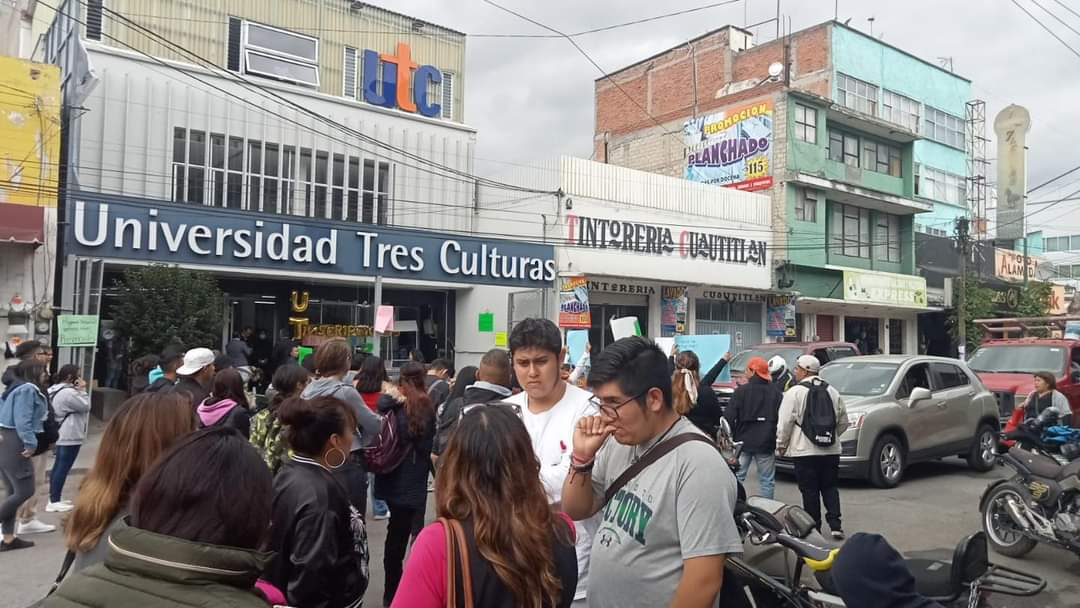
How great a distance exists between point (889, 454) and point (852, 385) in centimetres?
112

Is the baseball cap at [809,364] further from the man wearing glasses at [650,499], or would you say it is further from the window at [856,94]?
the window at [856,94]

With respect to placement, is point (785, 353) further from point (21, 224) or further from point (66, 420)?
point (21, 224)

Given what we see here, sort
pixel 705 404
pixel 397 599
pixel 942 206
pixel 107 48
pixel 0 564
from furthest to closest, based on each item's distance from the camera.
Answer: pixel 942 206 < pixel 107 48 < pixel 705 404 < pixel 0 564 < pixel 397 599

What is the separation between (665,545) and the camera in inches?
99.3

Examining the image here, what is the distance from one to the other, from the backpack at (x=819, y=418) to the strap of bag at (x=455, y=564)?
6.00 metres

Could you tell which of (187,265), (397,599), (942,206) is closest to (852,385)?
(397,599)

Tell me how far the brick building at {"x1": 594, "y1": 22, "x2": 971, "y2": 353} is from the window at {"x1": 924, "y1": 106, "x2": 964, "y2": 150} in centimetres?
10

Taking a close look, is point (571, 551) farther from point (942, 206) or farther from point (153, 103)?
point (942, 206)

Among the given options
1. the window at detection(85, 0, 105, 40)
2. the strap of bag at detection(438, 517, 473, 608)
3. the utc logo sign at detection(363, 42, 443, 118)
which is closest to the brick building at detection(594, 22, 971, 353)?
the utc logo sign at detection(363, 42, 443, 118)

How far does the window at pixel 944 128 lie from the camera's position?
119ft

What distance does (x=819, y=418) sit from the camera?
729cm

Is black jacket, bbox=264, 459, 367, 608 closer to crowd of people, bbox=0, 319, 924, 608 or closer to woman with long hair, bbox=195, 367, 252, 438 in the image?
crowd of people, bbox=0, 319, 924, 608

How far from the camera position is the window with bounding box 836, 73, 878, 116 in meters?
31.6

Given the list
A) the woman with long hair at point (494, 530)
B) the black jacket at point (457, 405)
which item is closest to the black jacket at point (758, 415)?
the black jacket at point (457, 405)
